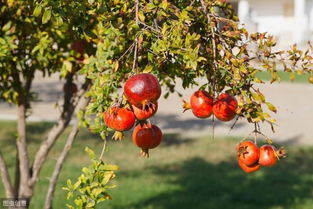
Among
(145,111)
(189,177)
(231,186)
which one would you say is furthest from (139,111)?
(189,177)

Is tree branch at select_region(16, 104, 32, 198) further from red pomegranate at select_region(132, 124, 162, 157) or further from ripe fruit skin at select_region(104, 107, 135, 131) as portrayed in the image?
ripe fruit skin at select_region(104, 107, 135, 131)

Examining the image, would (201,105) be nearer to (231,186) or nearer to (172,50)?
(172,50)

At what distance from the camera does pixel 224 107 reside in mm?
2162

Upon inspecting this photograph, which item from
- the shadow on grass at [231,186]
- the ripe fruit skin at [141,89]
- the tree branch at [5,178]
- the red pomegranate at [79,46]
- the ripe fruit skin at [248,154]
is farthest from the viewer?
the shadow on grass at [231,186]

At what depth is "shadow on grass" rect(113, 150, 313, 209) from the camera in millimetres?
6688

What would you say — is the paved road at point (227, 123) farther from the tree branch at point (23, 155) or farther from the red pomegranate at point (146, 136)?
the red pomegranate at point (146, 136)

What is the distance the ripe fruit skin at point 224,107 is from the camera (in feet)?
7.10

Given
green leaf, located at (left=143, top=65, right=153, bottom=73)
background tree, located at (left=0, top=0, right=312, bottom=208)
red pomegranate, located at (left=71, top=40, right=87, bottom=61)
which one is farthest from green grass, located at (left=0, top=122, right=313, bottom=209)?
green leaf, located at (left=143, top=65, right=153, bottom=73)

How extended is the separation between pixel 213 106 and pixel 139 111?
0.35m

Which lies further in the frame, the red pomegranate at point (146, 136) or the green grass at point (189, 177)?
the green grass at point (189, 177)

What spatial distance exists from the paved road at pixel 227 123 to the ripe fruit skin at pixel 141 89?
280 inches

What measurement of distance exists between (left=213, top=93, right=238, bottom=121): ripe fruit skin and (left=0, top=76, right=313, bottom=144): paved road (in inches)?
267

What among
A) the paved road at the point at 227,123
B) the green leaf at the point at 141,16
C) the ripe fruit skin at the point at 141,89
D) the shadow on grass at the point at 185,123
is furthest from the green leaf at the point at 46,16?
the shadow on grass at the point at 185,123

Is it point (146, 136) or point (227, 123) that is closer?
point (146, 136)
